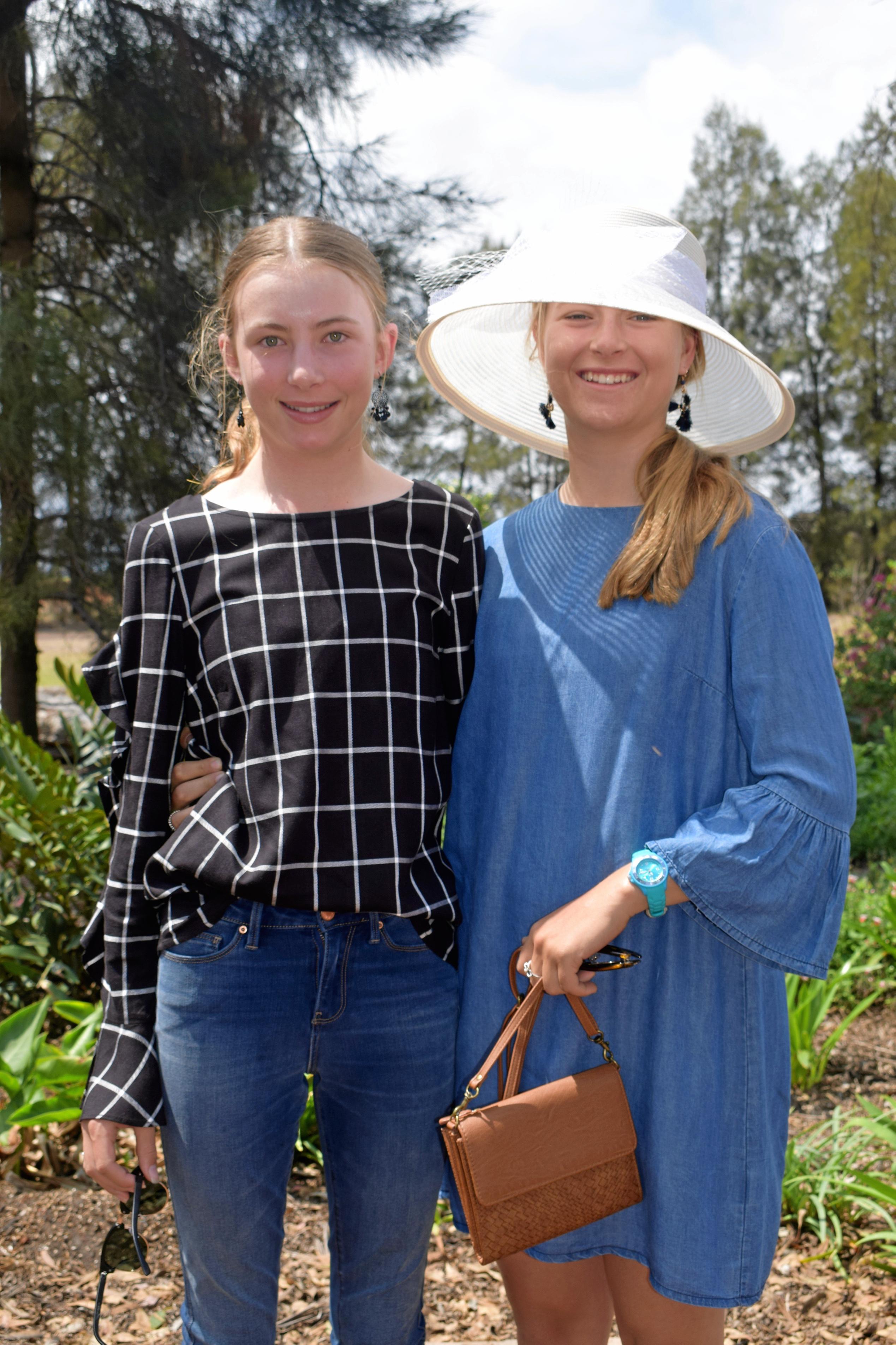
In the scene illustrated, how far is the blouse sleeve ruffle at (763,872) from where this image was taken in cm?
136

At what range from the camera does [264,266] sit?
1.51 metres

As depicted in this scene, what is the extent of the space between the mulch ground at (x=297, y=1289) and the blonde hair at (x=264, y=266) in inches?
71.4

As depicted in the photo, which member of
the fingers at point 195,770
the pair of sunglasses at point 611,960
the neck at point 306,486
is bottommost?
the pair of sunglasses at point 611,960

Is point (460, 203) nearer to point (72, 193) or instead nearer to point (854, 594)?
point (72, 193)

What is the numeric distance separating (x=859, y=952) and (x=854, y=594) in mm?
15540

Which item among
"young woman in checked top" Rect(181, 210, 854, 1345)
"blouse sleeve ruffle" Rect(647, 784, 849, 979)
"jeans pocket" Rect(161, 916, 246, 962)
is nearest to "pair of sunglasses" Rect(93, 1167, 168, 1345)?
"jeans pocket" Rect(161, 916, 246, 962)

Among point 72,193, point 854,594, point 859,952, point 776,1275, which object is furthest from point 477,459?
point 776,1275

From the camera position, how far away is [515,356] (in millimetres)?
1969

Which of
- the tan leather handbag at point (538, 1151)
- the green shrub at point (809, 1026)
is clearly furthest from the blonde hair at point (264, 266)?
the green shrub at point (809, 1026)

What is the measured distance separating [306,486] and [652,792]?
652 millimetres

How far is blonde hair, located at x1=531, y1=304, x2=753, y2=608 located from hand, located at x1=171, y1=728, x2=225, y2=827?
59 cm

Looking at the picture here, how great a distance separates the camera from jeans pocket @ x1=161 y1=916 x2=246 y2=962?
4.65 feet

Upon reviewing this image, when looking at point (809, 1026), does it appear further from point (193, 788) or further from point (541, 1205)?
point (193, 788)

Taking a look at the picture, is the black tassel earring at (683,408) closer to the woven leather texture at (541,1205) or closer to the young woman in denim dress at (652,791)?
the young woman in denim dress at (652,791)
